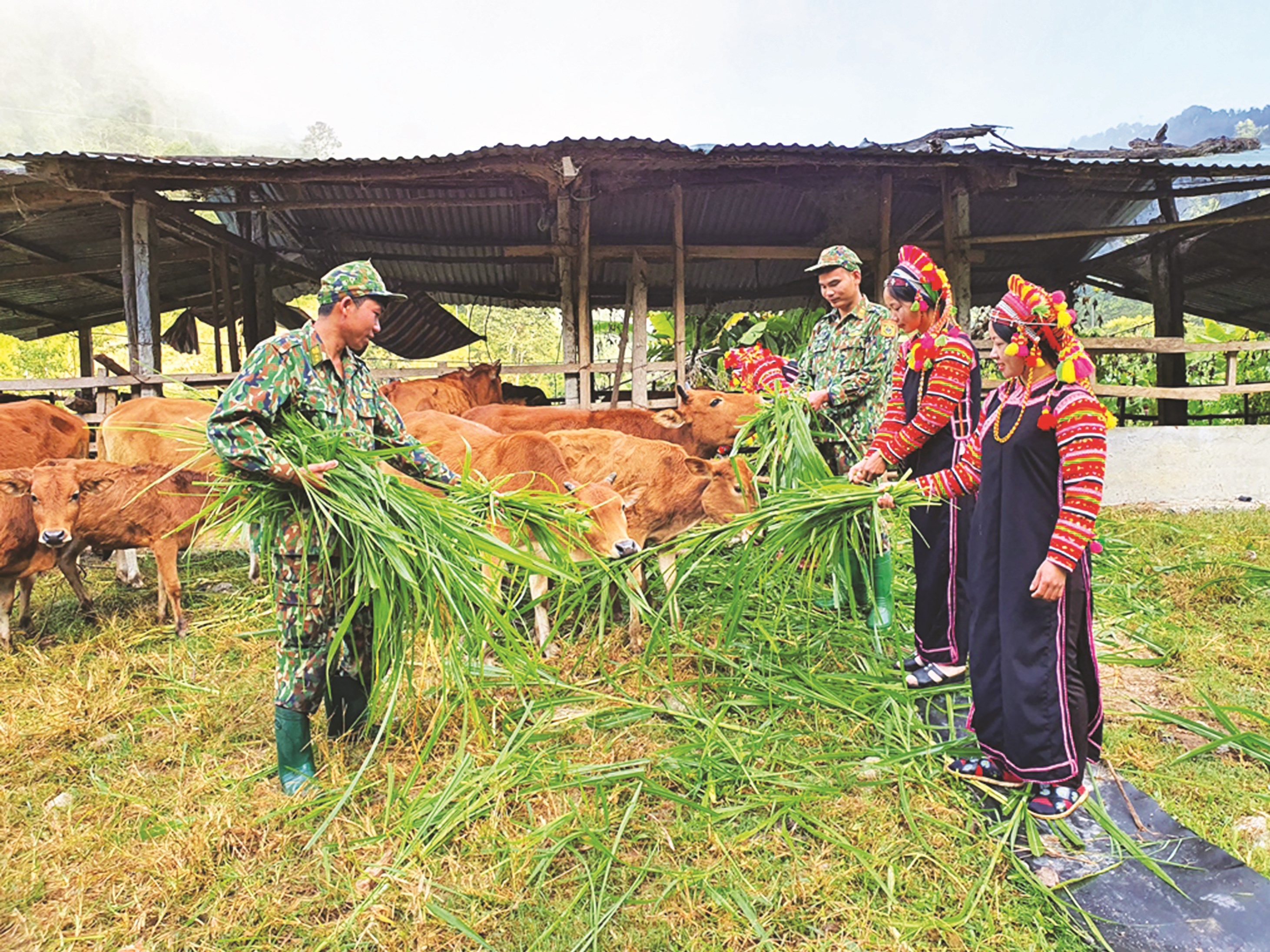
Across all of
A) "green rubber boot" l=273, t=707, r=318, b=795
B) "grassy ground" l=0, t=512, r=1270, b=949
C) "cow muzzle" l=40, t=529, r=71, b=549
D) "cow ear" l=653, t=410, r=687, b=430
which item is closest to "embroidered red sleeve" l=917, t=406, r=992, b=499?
"grassy ground" l=0, t=512, r=1270, b=949

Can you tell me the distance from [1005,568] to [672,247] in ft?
22.6

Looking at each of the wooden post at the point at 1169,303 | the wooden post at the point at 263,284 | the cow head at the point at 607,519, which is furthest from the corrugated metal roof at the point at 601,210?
the cow head at the point at 607,519

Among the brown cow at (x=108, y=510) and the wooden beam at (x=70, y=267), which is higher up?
the wooden beam at (x=70, y=267)

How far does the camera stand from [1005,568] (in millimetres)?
2566

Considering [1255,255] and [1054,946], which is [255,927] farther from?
[1255,255]

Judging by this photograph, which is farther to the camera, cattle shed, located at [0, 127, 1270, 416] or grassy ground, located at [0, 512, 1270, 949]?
cattle shed, located at [0, 127, 1270, 416]

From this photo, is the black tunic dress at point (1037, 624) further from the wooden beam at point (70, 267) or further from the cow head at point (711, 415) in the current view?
the wooden beam at point (70, 267)

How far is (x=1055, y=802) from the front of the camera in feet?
8.34

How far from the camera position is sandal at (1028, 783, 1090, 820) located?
2520mm

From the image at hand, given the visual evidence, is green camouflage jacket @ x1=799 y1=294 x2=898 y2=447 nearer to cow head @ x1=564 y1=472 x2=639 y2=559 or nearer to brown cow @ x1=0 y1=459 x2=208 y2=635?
cow head @ x1=564 y1=472 x2=639 y2=559

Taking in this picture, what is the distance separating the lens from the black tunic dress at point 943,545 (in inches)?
136

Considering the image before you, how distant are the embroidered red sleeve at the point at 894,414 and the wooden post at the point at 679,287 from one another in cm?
433

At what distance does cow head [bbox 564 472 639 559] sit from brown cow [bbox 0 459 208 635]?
2366 millimetres

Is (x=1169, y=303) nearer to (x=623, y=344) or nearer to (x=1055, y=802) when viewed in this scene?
Result: (x=623, y=344)
